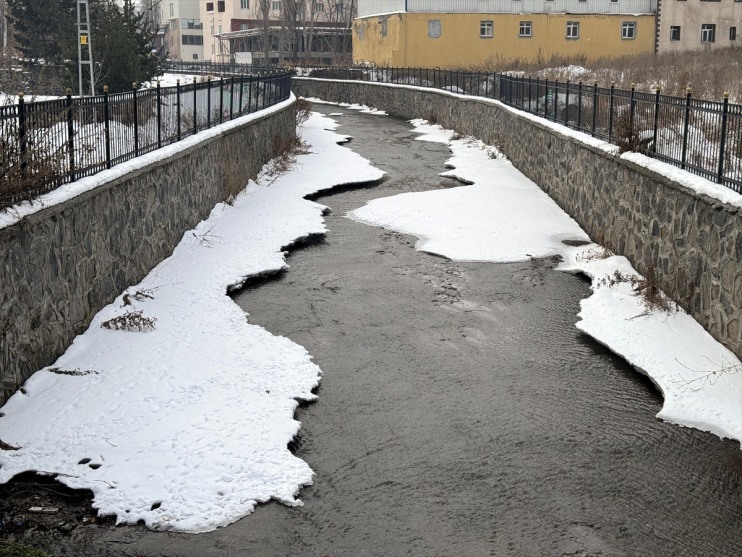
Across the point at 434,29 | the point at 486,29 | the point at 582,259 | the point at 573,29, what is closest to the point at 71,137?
the point at 582,259

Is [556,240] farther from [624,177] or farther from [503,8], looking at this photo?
[503,8]

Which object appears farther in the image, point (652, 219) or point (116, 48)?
point (116, 48)

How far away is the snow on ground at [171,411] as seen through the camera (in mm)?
7668

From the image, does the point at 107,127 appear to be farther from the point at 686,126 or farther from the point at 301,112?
the point at 301,112

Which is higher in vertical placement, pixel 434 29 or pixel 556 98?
pixel 434 29

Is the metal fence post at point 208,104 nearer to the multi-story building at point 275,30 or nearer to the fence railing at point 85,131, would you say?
the fence railing at point 85,131

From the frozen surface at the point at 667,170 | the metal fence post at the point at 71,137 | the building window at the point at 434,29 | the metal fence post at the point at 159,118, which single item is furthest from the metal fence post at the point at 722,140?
the building window at the point at 434,29

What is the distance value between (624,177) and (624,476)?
8043mm

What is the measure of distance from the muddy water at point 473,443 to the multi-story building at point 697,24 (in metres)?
52.9

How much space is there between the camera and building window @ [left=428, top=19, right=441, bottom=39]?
5975 centimetres

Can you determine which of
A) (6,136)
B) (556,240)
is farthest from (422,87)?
(6,136)

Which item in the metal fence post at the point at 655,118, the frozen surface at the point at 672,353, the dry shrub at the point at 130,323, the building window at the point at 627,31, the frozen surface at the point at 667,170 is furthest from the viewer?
the building window at the point at 627,31

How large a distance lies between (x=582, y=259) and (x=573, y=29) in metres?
49.3

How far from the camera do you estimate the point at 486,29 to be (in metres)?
60.6
